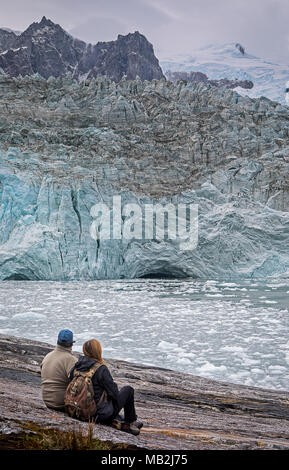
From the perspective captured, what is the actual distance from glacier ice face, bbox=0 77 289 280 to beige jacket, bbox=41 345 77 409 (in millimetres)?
16312

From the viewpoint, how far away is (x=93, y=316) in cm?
1026

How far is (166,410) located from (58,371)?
152 cm

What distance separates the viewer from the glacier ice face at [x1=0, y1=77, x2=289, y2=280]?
2011 cm

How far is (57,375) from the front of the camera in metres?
2.96

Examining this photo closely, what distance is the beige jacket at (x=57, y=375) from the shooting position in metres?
2.95

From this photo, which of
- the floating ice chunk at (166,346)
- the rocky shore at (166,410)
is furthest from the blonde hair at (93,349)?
the floating ice chunk at (166,346)

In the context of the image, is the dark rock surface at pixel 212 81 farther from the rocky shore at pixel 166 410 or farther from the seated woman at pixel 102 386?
the seated woman at pixel 102 386

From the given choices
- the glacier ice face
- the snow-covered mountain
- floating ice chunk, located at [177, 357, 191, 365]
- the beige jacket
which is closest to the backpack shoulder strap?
the beige jacket

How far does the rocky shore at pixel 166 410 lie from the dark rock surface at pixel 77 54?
266ft

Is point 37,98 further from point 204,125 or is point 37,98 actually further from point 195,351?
point 195,351

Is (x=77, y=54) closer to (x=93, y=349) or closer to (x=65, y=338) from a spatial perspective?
(x=65, y=338)

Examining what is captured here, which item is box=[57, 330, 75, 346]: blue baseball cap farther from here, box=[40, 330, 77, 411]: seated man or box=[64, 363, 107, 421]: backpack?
box=[64, 363, 107, 421]: backpack

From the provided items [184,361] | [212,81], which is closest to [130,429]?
[184,361]

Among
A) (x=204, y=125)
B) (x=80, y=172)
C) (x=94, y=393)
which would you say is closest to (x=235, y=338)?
(x=94, y=393)
